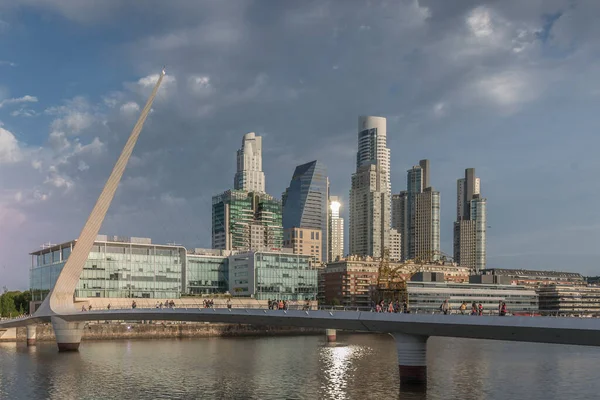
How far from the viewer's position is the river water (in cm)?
4534

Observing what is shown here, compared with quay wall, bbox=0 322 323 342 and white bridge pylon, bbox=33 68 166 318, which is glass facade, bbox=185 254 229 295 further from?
white bridge pylon, bbox=33 68 166 318

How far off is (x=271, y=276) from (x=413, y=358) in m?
107

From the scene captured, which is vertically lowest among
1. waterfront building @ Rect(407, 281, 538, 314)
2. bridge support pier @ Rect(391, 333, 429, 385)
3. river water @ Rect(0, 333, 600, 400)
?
waterfront building @ Rect(407, 281, 538, 314)

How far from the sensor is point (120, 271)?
131000mm

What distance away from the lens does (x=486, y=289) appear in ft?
618

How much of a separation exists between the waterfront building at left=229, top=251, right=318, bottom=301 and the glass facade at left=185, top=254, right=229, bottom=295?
6.01 feet

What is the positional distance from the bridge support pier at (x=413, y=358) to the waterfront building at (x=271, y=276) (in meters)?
104

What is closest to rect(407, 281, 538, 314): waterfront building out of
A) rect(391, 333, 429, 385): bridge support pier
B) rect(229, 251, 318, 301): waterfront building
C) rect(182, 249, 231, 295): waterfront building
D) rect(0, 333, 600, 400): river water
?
rect(229, 251, 318, 301): waterfront building

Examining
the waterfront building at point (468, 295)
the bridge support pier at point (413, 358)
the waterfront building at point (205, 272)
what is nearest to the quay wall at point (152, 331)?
the waterfront building at point (205, 272)

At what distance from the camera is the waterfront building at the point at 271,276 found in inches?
5935

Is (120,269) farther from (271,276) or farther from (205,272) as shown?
(271,276)

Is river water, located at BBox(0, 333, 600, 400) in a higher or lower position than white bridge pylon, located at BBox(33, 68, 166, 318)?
lower

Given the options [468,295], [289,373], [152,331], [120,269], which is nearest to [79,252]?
[152,331]

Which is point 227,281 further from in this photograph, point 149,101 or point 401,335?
point 401,335
